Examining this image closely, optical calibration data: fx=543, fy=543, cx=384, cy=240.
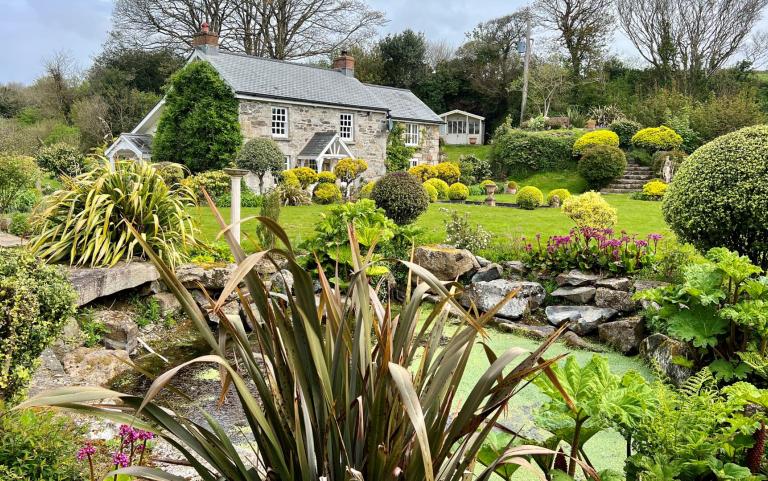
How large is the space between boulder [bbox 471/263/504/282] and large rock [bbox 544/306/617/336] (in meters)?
1.07

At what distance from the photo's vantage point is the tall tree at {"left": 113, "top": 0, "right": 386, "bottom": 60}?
95.6 ft

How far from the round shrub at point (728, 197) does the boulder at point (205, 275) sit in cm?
487

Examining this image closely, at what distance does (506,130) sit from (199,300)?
804 inches

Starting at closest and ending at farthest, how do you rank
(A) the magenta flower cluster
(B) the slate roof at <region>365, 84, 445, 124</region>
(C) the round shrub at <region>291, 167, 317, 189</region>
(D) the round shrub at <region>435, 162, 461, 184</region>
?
(A) the magenta flower cluster, (C) the round shrub at <region>291, 167, 317, 189</region>, (D) the round shrub at <region>435, 162, 461, 184</region>, (B) the slate roof at <region>365, 84, 445, 124</region>

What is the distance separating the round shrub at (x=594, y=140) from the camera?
20.7m

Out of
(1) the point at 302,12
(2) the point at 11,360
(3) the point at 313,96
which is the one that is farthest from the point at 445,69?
(2) the point at 11,360

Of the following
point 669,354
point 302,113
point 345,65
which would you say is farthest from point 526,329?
point 345,65

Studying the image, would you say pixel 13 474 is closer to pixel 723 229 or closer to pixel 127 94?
pixel 723 229

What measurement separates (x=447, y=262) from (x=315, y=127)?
15619 millimetres

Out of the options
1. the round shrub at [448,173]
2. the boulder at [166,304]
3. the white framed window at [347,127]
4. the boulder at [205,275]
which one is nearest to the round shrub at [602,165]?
the round shrub at [448,173]

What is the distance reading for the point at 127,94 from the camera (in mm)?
28359

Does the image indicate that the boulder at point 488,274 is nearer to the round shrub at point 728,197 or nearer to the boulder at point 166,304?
the round shrub at point 728,197

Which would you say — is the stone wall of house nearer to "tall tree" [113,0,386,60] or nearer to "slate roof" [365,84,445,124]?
"slate roof" [365,84,445,124]

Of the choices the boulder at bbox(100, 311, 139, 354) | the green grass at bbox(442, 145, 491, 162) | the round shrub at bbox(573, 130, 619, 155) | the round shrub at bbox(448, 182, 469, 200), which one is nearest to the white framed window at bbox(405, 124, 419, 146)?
the green grass at bbox(442, 145, 491, 162)
